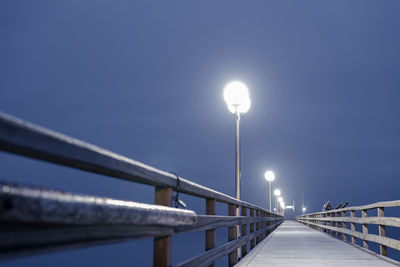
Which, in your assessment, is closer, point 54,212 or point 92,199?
point 54,212

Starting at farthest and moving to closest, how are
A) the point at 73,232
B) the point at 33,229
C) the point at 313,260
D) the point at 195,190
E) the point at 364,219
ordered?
the point at 364,219, the point at 313,260, the point at 195,190, the point at 73,232, the point at 33,229

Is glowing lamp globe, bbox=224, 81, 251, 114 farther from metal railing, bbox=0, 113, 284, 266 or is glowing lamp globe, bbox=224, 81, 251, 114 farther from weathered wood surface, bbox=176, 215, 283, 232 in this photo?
metal railing, bbox=0, 113, 284, 266

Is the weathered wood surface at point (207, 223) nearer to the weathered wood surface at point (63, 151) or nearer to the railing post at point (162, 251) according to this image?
the railing post at point (162, 251)

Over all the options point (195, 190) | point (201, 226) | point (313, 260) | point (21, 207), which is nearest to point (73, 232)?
point (21, 207)

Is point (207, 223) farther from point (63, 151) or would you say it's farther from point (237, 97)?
point (237, 97)

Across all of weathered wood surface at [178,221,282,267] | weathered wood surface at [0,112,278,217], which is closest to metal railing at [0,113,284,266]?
weathered wood surface at [0,112,278,217]

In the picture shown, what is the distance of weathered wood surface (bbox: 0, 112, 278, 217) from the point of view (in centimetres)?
131

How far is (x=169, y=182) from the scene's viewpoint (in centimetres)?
304

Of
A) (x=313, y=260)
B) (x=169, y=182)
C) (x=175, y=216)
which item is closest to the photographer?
(x=175, y=216)

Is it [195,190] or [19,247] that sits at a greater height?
[195,190]

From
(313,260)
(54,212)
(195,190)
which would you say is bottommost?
(313,260)

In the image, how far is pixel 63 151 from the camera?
1589 millimetres

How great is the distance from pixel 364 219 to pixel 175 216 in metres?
6.70

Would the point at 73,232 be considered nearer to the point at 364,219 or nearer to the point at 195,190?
the point at 195,190
